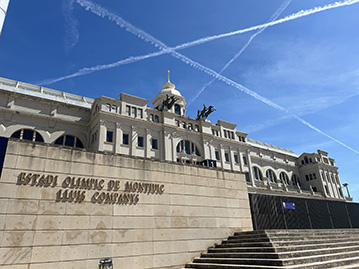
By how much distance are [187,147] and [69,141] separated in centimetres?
1871

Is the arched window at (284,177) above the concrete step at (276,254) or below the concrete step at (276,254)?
above

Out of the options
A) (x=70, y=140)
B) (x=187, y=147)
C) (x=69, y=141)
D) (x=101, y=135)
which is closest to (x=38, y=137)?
(x=69, y=141)

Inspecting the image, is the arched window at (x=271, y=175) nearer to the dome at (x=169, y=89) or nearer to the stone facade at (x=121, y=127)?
the stone facade at (x=121, y=127)

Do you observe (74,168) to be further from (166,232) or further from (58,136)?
(58,136)

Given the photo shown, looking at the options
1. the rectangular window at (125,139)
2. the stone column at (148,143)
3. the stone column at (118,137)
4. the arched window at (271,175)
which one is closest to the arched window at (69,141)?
the stone column at (118,137)

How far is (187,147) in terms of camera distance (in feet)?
144

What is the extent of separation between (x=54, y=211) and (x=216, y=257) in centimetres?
929

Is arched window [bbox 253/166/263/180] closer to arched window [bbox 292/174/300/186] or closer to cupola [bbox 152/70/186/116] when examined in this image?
arched window [bbox 292/174/300/186]

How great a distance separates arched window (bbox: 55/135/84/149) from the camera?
117 ft

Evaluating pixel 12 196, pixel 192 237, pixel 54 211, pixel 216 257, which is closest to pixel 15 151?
pixel 12 196

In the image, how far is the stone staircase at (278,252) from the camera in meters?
11.9

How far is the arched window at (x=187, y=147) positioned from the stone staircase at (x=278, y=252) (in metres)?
25.7

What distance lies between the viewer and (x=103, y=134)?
3484 centimetres

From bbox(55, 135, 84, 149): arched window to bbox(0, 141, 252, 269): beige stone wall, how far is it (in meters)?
24.4
